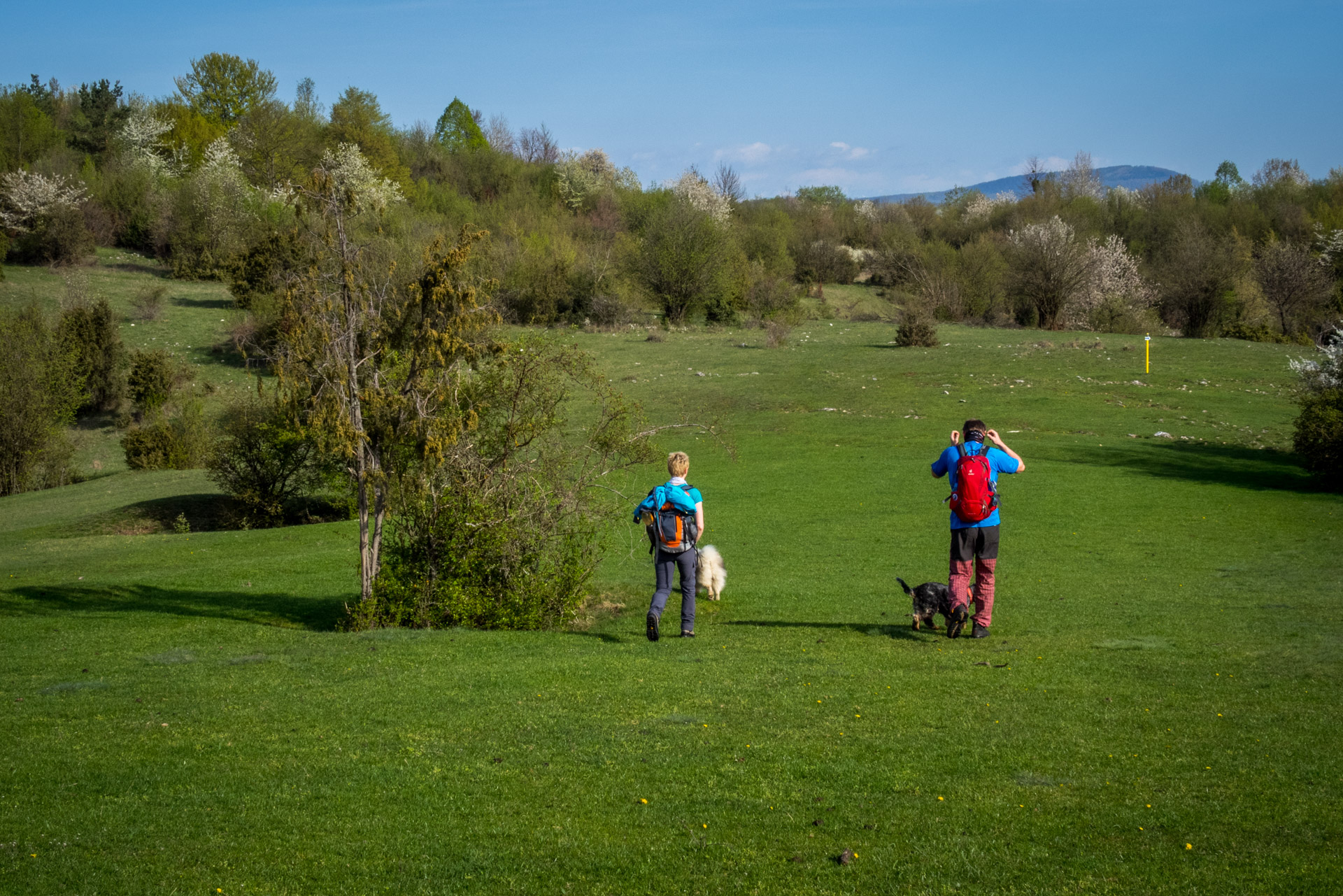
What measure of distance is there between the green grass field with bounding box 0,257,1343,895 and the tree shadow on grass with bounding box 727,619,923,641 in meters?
0.07

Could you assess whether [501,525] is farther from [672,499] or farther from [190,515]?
[190,515]

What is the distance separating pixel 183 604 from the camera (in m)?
13.5

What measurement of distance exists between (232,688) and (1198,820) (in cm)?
762

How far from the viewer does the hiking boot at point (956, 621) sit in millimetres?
10391

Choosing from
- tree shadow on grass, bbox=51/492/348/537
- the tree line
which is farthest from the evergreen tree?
tree shadow on grass, bbox=51/492/348/537

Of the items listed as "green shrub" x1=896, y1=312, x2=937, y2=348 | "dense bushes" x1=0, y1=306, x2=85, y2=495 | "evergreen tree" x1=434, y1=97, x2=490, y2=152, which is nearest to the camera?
"dense bushes" x1=0, y1=306, x2=85, y2=495

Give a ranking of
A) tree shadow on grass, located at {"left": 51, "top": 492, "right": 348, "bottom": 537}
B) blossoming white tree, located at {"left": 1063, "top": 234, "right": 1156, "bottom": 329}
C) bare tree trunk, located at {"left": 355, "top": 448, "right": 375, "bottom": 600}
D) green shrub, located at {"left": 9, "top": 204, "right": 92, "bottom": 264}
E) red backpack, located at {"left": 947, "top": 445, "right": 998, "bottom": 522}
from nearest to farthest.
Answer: red backpack, located at {"left": 947, "top": 445, "right": 998, "bottom": 522}, bare tree trunk, located at {"left": 355, "top": 448, "right": 375, "bottom": 600}, tree shadow on grass, located at {"left": 51, "top": 492, "right": 348, "bottom": 537}, green shrub, located at {"left": 9, "top": 204, "right": 92, "bottom": 264}, blossoming white tree, located at {"left": 1063, "top": 234, "right": 1156, "bottom": 329}

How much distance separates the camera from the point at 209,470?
25.3 m

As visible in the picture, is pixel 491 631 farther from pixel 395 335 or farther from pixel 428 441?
pixel 395 335

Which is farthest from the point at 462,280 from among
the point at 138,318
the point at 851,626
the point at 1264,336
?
the point at 1264,336

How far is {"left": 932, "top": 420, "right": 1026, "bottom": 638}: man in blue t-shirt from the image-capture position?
9.95m

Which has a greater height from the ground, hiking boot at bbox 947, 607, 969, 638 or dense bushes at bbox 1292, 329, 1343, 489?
dense bushes at bbox 1292, 329, 1343, 489

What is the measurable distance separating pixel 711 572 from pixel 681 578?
2755mm

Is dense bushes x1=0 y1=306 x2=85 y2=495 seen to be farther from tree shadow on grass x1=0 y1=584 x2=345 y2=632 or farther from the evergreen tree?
the evergreen tree
